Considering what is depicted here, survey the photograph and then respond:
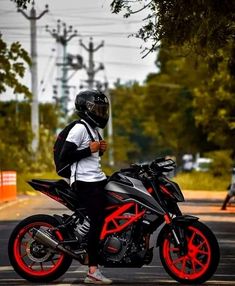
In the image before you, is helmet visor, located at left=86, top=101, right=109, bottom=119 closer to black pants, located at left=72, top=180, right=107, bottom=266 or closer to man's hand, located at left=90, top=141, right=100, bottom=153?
man's hand, located at left=90, top=141, right=100, bottom=153

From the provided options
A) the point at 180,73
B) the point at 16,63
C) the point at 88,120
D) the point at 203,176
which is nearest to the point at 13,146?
the point at 203,176

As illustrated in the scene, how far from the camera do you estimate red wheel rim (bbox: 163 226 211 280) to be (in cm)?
1214

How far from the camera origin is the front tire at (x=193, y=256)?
12.1 m

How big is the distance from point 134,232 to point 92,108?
1303 mm

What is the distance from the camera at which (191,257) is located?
12.2 m

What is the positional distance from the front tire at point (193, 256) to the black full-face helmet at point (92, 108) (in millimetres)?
1265

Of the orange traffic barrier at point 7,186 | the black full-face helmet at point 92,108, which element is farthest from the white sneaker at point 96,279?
the orange traffic barrier at point 7,186

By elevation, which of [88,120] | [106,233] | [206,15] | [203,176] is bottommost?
[203,176]

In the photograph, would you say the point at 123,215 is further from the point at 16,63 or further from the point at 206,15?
the point at 16,63

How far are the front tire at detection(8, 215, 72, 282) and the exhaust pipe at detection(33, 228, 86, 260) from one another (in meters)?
0.06

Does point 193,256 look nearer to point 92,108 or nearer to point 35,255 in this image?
point 35,255

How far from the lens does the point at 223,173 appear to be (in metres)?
66.9

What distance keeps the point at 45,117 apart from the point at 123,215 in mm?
86878

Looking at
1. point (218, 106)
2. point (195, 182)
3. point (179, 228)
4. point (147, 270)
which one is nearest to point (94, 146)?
point (179, 228)
